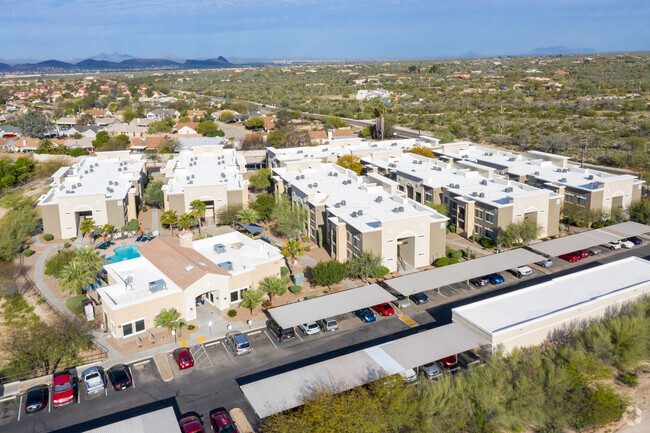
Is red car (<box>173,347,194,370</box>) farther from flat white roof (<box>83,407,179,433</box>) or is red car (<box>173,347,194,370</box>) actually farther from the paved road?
flat white roof (<box>83,407,179,433</box>)

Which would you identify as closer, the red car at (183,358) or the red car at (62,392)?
the red car at (62,392)

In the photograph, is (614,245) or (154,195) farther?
(154,195)

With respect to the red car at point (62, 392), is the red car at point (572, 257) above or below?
above

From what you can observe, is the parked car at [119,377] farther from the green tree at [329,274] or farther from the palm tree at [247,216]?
the palm tree at [247,216]

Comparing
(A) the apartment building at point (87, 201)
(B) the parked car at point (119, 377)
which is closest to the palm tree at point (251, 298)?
(B) the parked car at point (119, 377)

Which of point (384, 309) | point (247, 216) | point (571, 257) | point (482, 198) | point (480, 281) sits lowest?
point (384, 309)

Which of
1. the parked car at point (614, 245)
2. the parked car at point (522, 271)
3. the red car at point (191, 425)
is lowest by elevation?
the red car at point (191, 425)

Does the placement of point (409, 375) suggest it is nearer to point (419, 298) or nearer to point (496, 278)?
point (419, 298)

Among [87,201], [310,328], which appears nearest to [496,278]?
[310,328]
